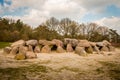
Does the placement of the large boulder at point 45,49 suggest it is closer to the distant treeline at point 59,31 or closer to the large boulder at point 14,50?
the large boulder at point 14,50

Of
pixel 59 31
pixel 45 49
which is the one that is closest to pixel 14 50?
pixel 45 49

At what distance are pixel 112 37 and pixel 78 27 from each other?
10.7 m

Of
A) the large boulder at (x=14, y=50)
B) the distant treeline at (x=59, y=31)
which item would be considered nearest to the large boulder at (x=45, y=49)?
the large boulder at (x=14, y=50)

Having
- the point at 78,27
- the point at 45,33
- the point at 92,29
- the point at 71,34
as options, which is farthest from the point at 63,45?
the point at 92,29

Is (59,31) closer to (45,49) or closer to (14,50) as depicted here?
(45,49)

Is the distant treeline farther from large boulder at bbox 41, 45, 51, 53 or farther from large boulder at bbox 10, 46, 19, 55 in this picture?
large boulder at bbox 10, 46, 19, 55

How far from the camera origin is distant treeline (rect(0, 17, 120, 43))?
145ft

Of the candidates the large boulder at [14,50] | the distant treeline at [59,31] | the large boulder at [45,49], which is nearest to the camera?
the large boulder at [14,50]

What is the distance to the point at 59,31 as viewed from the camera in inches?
2055

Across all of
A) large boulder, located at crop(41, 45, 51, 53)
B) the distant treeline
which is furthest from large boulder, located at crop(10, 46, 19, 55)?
the distant treeline

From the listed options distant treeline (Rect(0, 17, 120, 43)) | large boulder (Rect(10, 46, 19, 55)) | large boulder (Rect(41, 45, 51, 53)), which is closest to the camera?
large boulder (Rect(10, 46, 19, 55))

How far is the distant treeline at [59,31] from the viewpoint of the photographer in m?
44.2

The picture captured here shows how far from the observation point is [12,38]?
43531 millimetres

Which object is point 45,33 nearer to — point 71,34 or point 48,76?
point 71,34
